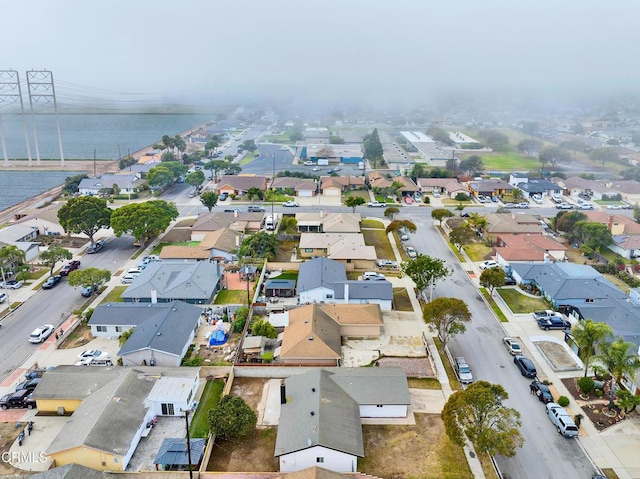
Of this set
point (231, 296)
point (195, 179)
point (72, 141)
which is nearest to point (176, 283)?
point (231, 296)

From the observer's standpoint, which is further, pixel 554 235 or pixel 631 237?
pixel 554 235

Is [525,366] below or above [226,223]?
below

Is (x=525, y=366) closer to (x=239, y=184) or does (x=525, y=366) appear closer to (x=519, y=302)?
(x=519, y=302)

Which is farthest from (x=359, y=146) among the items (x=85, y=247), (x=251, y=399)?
(x=251, y=399)

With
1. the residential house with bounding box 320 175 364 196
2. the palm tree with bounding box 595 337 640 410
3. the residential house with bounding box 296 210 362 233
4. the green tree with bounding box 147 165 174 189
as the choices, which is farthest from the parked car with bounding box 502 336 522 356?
the green tree with bounding box 147 165 174 189

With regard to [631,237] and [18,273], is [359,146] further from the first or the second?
[18,273]

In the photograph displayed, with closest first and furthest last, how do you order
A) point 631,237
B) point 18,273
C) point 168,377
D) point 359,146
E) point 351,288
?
point 168,377, point 351,288, point 18,273, point 631,237, point 359,146

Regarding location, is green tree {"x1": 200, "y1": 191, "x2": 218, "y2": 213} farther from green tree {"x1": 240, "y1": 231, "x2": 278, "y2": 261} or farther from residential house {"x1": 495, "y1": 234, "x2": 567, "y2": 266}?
residential house {"x1": 495, "y1": 234, "x2": 567, "y2": 266}
